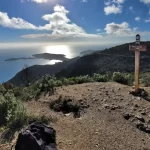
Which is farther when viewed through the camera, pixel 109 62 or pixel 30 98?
pixel 109 62

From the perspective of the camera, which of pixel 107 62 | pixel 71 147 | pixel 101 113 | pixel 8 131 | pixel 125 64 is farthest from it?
pixel 107 62

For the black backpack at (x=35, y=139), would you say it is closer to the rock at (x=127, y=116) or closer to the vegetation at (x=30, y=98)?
the vegetation at (x=30, y=98)

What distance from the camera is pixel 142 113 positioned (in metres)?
8.36

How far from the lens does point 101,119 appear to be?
7.86 m

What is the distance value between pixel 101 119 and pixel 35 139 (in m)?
3.68

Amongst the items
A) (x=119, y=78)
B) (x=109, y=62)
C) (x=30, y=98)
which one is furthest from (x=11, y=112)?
(x=109, y=62)

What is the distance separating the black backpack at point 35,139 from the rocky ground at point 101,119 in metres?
1.24

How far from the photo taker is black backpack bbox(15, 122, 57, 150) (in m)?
4.42

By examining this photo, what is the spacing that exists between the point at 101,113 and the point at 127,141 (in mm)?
1760

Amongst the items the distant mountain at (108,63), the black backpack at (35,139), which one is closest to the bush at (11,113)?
the black backpack at (35,139)

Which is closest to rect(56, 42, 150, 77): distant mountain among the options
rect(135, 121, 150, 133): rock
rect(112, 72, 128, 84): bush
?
rect(112, 72, 128, 84): bush

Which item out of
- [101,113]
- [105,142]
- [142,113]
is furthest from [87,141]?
[142,113]

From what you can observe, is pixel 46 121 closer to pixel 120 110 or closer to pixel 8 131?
pixel 8 131

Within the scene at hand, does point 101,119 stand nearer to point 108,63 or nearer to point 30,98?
point 30,98
